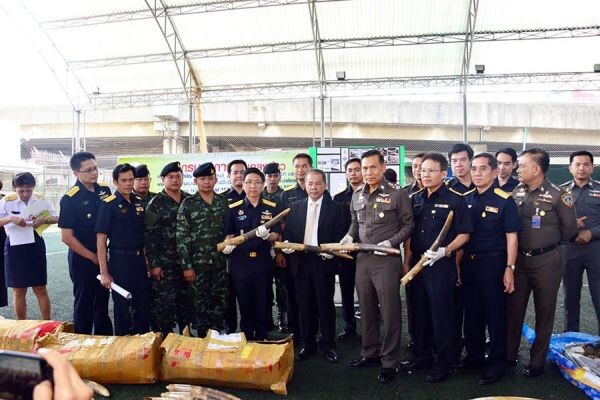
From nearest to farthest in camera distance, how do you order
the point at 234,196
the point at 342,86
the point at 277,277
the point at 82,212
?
1. the point at 82,212
2. the point at 234,196
3. the point at 277,277
4. the point at 342,86

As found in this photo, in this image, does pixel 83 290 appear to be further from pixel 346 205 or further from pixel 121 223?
pixel 346 205

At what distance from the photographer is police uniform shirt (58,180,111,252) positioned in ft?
11.3

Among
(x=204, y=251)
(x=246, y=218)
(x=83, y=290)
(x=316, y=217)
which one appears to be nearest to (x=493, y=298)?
(x=316, y=217)

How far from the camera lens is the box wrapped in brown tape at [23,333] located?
3143mm

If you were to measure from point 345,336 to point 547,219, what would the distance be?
6.89 ft

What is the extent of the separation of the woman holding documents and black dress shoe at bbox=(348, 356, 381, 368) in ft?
10.1

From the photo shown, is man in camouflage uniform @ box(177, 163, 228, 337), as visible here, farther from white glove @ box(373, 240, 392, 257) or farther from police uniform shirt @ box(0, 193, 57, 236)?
police uniform shirt @ box(0, 193, 57, 236)

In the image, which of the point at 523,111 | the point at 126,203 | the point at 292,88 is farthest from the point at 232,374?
the point at 523,111

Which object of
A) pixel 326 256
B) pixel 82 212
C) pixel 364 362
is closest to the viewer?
pixel 364 362

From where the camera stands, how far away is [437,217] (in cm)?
308

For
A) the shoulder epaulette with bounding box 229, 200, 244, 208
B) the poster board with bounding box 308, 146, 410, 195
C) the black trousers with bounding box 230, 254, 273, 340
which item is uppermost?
the poster board with bounding box 308, 146, 410, 195

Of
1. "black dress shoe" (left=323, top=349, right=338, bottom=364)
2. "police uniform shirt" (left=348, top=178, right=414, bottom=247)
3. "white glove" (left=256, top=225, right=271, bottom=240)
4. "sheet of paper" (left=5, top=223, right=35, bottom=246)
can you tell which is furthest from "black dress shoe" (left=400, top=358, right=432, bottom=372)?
"sheet of paper" (left=5, top=223, right=35, bottom=246)

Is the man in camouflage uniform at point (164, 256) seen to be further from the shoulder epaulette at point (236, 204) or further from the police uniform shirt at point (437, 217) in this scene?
the police uniform shirt at point (437, 217)

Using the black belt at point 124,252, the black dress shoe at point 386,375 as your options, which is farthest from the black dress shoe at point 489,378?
the black belt at point 124,252
